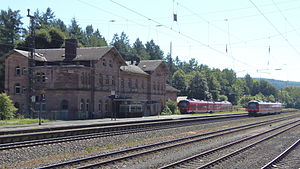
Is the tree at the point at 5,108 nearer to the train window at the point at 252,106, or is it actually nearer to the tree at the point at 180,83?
the train window at the point at 252,106

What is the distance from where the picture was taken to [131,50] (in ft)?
436

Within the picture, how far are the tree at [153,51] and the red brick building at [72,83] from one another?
296 feet

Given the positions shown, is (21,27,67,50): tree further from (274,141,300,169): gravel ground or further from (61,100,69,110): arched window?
(274,141,300,169): gravel ground

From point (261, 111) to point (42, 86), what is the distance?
34.9 m

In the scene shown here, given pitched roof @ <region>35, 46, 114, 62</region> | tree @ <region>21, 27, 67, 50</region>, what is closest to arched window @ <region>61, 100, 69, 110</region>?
pitched roof @ <region>35, 46, 114, 62</region>

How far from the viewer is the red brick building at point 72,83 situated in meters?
46.5

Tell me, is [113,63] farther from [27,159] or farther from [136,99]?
[27,159]

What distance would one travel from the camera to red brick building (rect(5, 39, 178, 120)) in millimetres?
46531

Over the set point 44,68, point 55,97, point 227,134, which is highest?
point 44,68

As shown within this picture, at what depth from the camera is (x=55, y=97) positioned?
46875 millimetres

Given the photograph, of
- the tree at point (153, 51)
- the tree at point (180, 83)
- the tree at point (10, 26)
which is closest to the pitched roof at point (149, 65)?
the tree at point (10, 26)

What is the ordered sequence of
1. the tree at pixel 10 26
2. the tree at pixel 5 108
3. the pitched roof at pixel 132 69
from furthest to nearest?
the tree at pixel 10 26, the pitched roof at pixel 132 69, the tree at pixel 5 108

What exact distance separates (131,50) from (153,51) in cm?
1874

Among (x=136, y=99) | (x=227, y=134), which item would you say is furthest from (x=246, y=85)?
(x=227, y=134)
